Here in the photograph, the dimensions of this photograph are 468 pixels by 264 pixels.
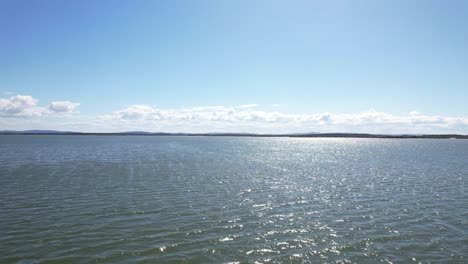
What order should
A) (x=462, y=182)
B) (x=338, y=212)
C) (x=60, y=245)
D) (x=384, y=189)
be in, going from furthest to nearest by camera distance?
1. (x=462, y=182)
2. (x=384, y=189)
3. (x=338, y=212)
4. (x=60, y=245)

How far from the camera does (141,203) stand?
26.7 metres

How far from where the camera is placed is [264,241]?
58.0 ft

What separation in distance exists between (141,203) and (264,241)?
1361 centimetres

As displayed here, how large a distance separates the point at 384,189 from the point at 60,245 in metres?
32.7

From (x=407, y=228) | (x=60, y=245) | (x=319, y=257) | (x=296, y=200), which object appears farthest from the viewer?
(x=296, y=200)

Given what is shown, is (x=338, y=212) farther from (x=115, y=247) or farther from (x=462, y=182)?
(x=462, y=182)

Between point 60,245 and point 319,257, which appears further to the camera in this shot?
point 60,245

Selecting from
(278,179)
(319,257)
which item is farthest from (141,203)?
(278,179)

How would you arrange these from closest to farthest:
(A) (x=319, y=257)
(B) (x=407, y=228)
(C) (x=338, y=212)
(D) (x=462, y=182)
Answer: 1. (A) (x=319, y=257)
2. (B) (x=407, y=228)
3. (C) (x=338, y=212)
4. (D) (x=462, y=182)

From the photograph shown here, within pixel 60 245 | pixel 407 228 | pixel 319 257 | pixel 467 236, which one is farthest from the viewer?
pixel 407 228

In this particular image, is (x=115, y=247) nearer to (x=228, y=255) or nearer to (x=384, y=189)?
(x=228, y=255)

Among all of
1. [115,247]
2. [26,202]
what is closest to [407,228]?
[115,247]

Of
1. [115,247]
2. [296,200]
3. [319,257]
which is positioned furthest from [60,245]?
[296,200]

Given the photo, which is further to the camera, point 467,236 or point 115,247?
point 467,236
